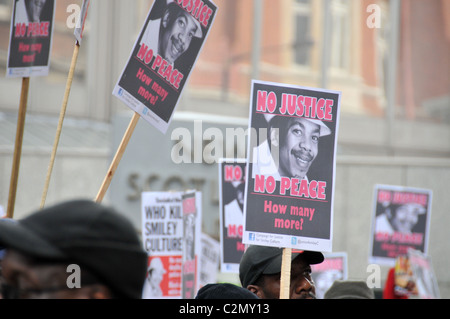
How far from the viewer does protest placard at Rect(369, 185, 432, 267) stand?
24.2ft

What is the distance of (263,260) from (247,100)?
8.70 meters

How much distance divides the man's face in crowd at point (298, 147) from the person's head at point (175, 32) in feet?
1.97

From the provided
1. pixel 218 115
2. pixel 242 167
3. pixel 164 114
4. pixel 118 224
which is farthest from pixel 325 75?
pixel 118 224

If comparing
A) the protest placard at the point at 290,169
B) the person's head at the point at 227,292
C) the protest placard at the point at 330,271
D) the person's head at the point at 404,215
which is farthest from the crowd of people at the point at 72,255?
the person's head at the point at 404,215

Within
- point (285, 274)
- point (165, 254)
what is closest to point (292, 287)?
point (285, 274)

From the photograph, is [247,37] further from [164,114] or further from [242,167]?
[164,114]

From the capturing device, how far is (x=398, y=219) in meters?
7.43

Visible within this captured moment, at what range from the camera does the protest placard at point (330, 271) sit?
6.63 metres

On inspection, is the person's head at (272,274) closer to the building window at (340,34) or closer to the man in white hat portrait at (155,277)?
the man in white hat portrait at (155,277)

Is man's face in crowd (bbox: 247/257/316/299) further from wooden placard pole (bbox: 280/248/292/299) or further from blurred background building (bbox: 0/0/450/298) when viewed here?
blurred background building (bbox: 0/0/450/298)

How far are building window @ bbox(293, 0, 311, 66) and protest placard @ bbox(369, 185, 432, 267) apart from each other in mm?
4739

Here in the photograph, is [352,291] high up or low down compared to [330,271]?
up

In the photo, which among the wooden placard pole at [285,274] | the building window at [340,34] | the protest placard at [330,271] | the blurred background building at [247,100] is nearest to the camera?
the wooden placard pole at [285,274]

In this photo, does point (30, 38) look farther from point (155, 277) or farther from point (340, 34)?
point (340, 34)
